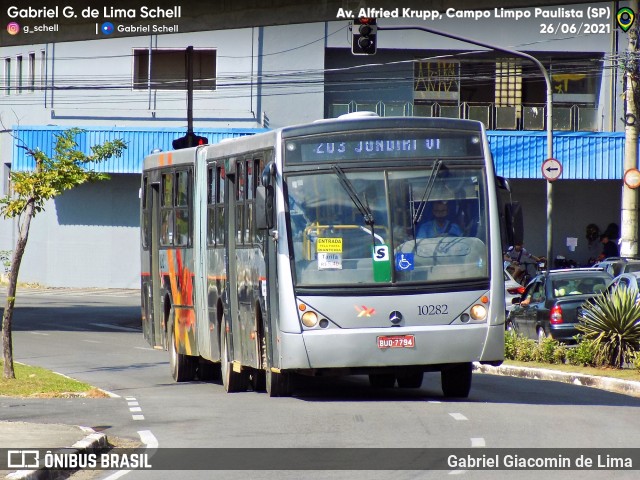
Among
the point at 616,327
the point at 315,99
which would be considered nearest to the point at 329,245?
the point at 616,327

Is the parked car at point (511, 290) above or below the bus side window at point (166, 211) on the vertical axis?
below

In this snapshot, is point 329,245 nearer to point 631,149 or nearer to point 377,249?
point 377,249

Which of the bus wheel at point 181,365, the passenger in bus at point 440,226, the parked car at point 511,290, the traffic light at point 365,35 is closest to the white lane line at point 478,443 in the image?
the passenger in bus at point 440,226

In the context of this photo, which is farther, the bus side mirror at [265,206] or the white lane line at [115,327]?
the white lane line at [115,327]

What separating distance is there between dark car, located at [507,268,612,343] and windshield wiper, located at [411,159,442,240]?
8494 mm

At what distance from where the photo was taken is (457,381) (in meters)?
16.5

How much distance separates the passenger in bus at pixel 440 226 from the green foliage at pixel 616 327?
18.2ft

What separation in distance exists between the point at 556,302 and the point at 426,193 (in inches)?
363

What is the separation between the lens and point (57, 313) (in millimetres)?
38250

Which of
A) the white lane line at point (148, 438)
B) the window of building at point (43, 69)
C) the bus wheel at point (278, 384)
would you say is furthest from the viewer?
the window of building at point (43, 69)

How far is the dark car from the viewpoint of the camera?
23.6 m

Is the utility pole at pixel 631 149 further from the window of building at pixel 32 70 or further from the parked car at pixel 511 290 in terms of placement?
the window of building at pixel 32 70

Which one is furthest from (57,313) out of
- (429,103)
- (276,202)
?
(276,202)

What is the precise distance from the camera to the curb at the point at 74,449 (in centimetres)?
962
